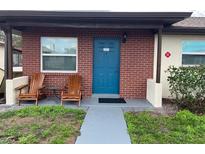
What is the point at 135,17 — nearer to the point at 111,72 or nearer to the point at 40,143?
the point at 111,72

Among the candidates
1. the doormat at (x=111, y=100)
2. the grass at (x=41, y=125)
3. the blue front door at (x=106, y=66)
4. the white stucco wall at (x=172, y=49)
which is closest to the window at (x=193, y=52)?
the white stucco wall at (x=172, y=49)

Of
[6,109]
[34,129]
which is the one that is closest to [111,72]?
[6,109]

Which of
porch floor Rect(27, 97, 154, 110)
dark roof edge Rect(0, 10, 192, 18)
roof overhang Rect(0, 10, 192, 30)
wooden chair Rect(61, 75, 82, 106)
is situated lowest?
porch floor Rect(27, 97, 154, 110)

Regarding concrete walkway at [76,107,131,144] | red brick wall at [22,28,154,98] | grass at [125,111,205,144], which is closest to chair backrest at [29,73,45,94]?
red brick wall at [22,28,154,98]

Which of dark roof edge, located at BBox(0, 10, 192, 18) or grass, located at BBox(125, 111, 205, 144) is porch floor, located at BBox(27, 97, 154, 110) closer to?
grass, located at BBox(125, 111, 205, 144)

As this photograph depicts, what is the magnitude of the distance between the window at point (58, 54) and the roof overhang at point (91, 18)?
5.85 ft

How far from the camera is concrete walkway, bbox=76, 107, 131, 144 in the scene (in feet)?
18.0

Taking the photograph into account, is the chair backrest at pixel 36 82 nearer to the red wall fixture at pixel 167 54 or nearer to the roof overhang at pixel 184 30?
the red wall fixture at pixel 167 54

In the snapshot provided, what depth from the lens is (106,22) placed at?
361 inches

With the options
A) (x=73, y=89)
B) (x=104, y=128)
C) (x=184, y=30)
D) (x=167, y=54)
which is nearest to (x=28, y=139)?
(x=104, y=128)

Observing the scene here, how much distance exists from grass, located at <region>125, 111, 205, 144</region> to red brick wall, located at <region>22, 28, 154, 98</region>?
3007 mm

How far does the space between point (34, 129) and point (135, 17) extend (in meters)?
4.57

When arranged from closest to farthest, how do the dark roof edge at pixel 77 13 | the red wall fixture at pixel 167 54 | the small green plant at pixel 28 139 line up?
the small green plant at pixel 28 139 → the dark roof edge at pixel 77 13 → the red wall fixture at pixel 167 54

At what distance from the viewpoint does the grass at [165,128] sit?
5.61 metres
